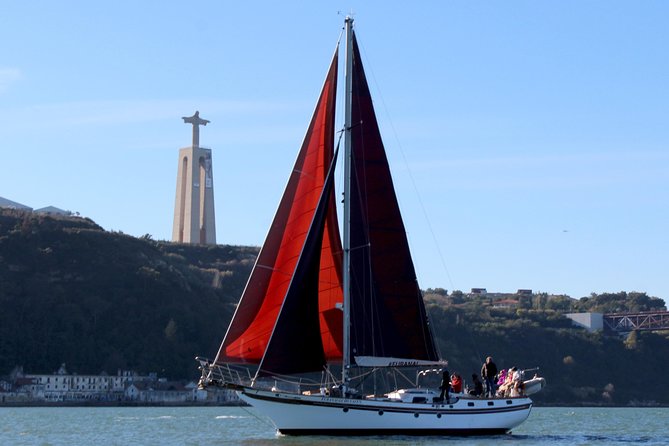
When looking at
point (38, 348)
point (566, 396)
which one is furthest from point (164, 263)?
point (566, 396)

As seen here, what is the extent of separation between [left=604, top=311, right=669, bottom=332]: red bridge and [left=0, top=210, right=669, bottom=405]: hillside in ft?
5.24

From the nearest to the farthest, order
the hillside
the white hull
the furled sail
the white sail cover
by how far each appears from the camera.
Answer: the white hull → the white sail cover → the furled sail → the hillside

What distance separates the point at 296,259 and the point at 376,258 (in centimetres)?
292

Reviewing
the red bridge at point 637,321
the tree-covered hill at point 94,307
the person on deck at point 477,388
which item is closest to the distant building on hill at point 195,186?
the tree-covered hill at point 94,307

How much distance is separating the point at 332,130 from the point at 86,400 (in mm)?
59540

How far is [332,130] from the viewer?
35.7m

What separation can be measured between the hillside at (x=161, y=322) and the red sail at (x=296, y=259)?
62.8m

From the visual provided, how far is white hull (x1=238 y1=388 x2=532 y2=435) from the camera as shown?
3394 cm

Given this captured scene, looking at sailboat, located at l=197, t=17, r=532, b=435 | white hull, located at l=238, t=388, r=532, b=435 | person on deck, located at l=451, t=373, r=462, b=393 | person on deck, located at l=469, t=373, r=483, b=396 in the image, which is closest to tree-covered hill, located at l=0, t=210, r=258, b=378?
person on deck, located at l=469, t=373, r=483, b=396

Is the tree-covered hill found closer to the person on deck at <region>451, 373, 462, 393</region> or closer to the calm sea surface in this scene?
the calm sea surface

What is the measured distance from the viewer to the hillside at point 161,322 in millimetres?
95812

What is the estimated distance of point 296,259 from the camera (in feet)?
113

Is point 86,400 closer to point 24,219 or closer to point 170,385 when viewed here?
point 170,385

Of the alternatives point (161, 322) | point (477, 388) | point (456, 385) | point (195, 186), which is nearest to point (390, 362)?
point (456, 385)
